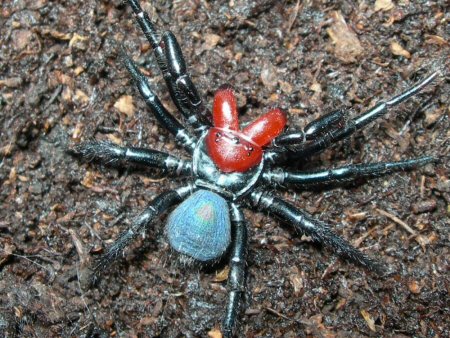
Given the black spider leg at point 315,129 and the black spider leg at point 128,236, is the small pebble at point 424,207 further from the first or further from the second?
the black spider leg at point 128,236

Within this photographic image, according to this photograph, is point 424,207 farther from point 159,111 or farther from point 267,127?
point 159,111

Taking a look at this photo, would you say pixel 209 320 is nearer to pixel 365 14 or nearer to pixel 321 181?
pixel 321 181

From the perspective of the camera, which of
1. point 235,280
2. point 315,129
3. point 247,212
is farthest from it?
point 247,212

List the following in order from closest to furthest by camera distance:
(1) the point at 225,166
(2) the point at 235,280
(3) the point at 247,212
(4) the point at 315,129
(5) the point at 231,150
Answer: (4) the point at 315,129, (2) the point at 235,280, (5) the point at 231,150, (1) the point at 225,166, (3) the point at 247,212

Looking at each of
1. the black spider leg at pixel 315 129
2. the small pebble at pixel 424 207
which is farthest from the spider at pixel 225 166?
the small pebble at pixel 424 207

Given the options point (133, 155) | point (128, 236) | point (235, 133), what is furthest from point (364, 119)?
point (128, 236)

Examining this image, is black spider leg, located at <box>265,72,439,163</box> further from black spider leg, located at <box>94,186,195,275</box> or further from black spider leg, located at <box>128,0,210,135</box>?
black spider leg, located at <box>94,186,195,275</box>
